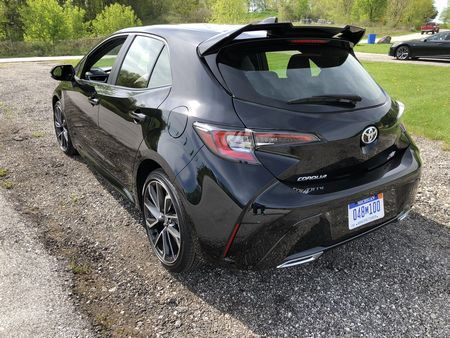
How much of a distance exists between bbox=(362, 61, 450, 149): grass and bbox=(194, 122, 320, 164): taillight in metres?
4.25

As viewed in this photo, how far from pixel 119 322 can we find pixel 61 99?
325 centimetres

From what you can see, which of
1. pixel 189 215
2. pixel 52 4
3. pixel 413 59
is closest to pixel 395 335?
pixel 189 215

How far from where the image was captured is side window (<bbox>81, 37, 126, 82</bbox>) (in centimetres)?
353

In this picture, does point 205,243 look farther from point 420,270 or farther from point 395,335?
point 420,270

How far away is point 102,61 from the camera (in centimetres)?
390

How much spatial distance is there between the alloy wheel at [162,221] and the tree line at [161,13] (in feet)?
134

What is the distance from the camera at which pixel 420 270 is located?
2.76 metres

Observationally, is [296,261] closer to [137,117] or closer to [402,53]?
[137,117]

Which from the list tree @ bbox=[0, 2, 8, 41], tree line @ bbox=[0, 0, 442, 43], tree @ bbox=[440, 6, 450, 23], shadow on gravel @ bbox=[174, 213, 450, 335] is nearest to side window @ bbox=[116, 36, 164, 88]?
shadow on gravel @ bbox=[174, 213, 450, 335]

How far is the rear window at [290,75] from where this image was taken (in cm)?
219

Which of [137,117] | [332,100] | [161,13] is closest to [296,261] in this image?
[332,100]

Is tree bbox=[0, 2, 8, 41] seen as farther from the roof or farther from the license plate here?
the license plate

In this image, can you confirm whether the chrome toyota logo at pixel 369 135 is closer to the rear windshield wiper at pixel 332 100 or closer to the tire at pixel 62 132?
the rear windshield wiper at pixel 332 100

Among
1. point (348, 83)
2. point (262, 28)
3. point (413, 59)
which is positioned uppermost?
point (262, 28)
